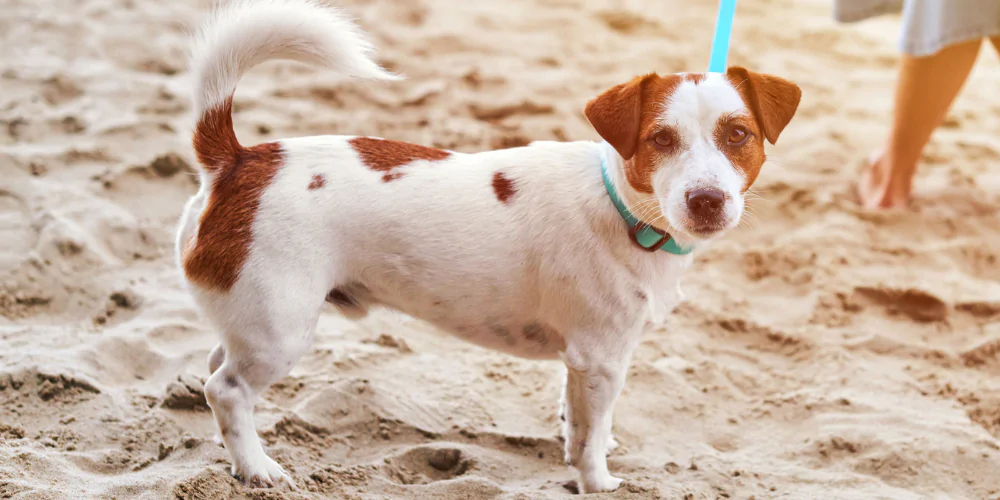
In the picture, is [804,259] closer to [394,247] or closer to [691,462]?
[691,462]

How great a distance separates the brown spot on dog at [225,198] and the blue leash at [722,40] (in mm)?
1131

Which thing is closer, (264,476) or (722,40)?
(264,476)

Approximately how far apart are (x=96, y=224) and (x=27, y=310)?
1.72 ft

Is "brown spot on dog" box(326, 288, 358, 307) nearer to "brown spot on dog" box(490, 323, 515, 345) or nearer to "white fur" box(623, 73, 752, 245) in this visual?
"brown spot on dog" box(490, 323, 515, 345)

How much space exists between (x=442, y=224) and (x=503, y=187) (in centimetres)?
19

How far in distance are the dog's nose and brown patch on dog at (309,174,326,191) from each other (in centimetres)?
86

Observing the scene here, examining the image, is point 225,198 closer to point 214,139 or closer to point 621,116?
point 214,139

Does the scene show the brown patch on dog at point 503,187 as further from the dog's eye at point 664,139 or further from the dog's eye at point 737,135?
the dog's eye at point 737,135

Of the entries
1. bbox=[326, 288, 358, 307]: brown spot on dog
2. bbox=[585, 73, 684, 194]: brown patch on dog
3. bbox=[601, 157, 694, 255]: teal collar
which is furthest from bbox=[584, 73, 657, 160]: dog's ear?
bbox=[326, 288, 358, 307]: brown spot on dog

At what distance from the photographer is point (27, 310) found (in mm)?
3016

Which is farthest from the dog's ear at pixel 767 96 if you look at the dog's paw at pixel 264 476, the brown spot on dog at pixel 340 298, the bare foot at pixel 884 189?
the bare foot at pixel 884 189

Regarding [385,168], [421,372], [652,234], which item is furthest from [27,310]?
[652,234]

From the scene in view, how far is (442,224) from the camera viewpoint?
2.26 meters

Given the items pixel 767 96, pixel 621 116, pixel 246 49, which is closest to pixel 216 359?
pixel 246 49
